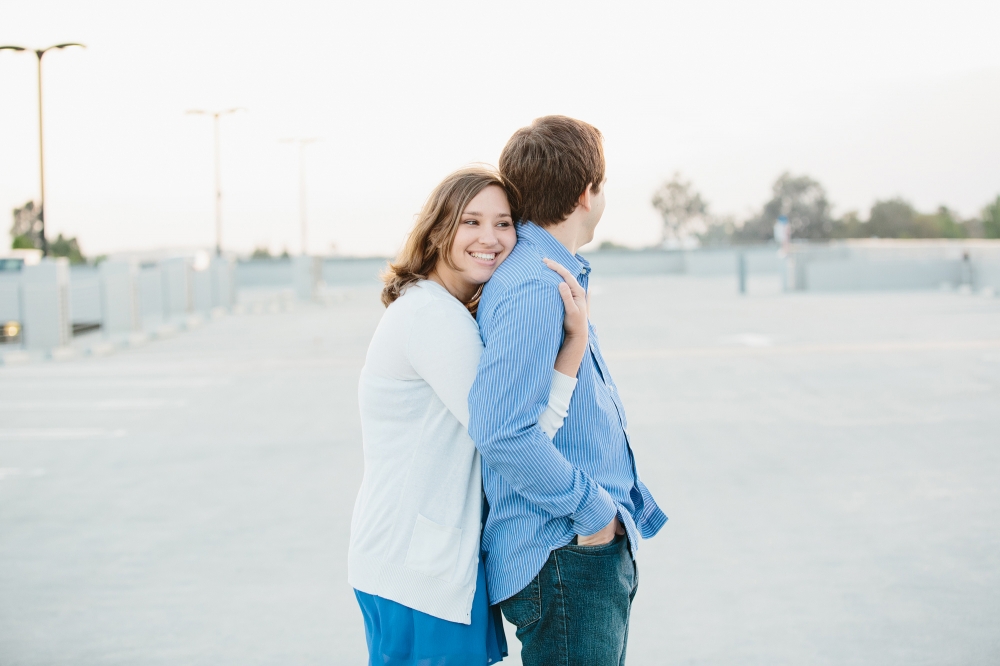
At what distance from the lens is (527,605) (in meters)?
2.11

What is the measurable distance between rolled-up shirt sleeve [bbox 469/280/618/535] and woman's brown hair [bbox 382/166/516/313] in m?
0.26

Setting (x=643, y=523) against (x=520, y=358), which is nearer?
(x=520, y=358)

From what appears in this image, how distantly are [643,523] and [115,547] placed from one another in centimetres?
396

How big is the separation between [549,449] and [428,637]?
510 mm

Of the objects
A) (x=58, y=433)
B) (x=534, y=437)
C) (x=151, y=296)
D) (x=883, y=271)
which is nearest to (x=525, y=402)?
(x=534, y=437)

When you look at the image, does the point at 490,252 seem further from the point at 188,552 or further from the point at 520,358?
the point at 188,552

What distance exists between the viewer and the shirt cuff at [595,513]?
202 cm

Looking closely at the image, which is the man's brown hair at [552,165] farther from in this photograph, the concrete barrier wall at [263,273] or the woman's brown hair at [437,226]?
the concrete barrier wall at [263,273]

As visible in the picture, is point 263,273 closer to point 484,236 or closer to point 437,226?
point 437,226

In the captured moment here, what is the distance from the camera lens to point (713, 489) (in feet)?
20.6

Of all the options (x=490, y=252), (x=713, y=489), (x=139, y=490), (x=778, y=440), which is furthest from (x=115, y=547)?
(x=778, y=440)

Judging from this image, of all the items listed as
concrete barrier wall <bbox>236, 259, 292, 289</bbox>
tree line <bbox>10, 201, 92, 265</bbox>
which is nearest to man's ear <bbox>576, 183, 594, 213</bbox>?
concrete barrier wall <bbox>236, 259, 292, 289</bbox>

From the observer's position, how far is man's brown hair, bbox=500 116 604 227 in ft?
6.79

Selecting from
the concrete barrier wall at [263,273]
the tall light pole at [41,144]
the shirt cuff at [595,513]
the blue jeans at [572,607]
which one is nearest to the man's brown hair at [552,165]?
the shirt cuff at [595,513]
